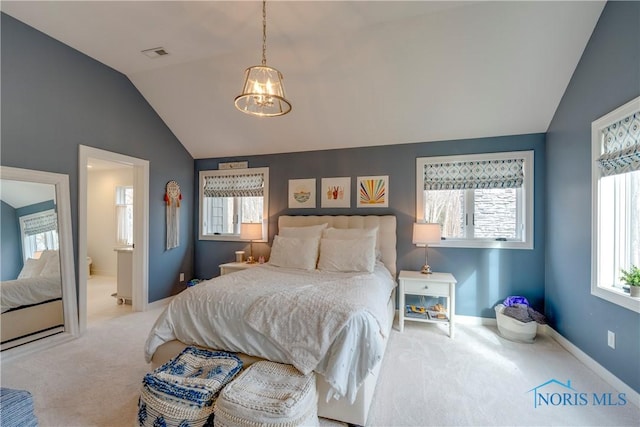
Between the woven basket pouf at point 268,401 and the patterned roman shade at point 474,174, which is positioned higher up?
the patterned roman shade at point 474,174

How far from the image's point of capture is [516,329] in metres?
2.94

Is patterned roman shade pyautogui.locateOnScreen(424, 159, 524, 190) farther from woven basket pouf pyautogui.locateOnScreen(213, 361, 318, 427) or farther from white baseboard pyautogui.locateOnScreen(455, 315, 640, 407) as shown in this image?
woven basket pouf pyautogui.locateOnScreen(213, 361, 318, 427)

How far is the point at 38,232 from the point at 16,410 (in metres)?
2.21

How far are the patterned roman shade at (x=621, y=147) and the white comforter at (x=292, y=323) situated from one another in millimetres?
2097

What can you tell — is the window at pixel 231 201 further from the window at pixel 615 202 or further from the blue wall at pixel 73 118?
the window at pixel 615 202

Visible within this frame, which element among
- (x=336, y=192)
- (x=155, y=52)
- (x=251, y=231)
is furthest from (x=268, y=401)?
(x=155, y=52)

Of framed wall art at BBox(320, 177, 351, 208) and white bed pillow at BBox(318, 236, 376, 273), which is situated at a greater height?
framed wall art at BBox(320, 177, 351, 208)

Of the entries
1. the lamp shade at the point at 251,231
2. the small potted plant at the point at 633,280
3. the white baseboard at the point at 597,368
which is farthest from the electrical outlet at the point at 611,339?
the lamp shade at the point at 251,231

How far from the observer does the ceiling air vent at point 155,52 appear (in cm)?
304

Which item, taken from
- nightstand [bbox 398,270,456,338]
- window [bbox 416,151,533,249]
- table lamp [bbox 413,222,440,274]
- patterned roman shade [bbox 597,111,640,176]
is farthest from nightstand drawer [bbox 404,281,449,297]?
patterned roman shade [bbox 597,111,640,176]

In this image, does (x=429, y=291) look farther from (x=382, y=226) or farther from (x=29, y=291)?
(x=29, y=291)

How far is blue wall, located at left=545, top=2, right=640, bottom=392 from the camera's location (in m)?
2.05

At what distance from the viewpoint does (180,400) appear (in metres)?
1.54

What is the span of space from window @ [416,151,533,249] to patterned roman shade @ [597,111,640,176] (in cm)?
104
